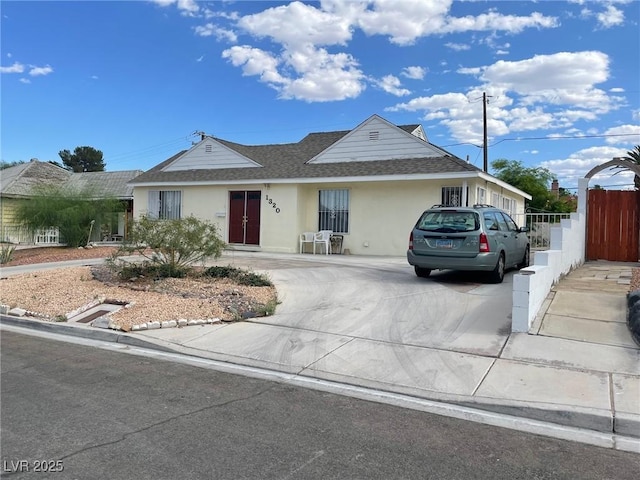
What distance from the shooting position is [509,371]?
5441 mm

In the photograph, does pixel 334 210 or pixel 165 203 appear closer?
pixel 334 210

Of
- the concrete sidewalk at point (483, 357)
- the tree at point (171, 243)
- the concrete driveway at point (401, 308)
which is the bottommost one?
the concrete sidewalk at point (483, 357)

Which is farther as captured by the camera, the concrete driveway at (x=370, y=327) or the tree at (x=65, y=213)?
the tree at (x=65, y=213)

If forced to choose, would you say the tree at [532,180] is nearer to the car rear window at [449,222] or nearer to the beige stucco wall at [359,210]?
the beige stucco wall at [359,210]

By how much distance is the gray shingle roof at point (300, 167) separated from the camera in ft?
54.2

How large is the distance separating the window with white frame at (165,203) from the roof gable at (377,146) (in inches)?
253

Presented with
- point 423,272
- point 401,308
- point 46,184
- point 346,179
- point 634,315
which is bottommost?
point 401,308

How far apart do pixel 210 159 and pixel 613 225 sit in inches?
609

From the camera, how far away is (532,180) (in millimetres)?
37969

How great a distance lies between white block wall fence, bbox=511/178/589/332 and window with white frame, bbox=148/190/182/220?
617 inches

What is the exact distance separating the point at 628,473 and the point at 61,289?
992 cm

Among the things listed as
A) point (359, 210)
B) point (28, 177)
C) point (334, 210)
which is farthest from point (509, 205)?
point (28, 177)

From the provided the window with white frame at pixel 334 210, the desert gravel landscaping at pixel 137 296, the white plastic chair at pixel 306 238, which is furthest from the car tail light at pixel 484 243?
the white plastic chair at pixel 306 238

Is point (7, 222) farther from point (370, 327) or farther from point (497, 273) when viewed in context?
point (497, 273)
